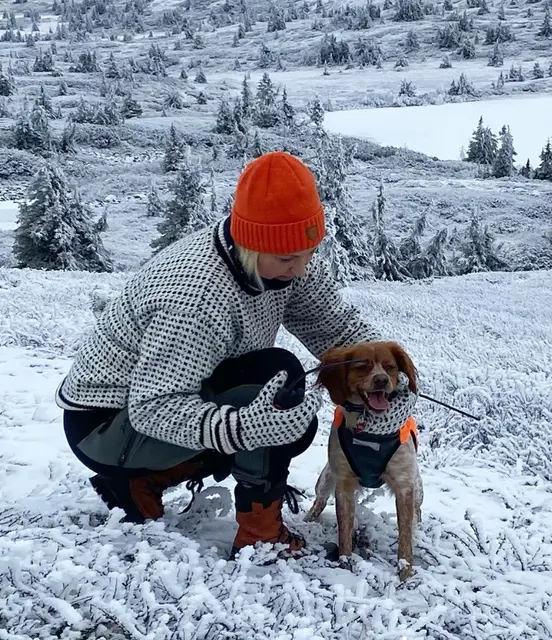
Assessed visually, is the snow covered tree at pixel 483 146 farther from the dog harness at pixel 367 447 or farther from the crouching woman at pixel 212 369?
the crouching woman at pixel 212 369

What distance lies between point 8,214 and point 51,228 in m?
11.8

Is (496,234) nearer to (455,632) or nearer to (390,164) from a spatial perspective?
(390,164)

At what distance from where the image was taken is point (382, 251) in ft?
97.8

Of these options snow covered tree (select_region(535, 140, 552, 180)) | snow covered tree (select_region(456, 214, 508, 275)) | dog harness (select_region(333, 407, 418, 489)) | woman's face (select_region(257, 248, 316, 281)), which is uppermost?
woman's face (select_region(257, 248, 316, 281))

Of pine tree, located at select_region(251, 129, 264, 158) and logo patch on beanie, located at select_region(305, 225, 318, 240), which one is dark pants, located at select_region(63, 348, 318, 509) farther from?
pine tree, located at select_region(251, 129, 264, 158)

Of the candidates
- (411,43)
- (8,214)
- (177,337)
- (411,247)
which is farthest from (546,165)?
(177,337)

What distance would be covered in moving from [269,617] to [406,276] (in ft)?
95.6

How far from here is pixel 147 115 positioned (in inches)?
2245

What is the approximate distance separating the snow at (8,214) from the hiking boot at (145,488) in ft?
101

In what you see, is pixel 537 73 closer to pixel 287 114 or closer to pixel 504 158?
pixel 504 158

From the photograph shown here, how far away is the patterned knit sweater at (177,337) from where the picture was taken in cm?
291

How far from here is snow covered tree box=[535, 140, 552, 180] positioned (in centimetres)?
4578

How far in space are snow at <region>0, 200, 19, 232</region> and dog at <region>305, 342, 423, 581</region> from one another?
103 ft

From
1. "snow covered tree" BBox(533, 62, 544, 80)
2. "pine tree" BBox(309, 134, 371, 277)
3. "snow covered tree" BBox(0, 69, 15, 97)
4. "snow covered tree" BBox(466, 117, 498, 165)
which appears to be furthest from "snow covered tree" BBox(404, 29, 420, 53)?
"pine tree" BBox(309, 134, 371, 277)
